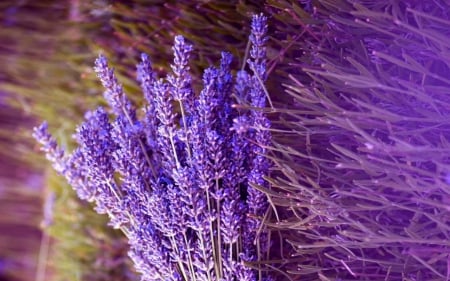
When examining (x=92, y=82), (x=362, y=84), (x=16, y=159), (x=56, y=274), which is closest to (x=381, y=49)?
(x=362, y=84)

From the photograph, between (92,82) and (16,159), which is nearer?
(92,82)

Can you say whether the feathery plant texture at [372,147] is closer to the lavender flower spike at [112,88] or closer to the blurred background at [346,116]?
the blurred background at [346,116]

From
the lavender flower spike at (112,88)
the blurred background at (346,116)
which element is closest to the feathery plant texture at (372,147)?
the blurred background at (346,116)

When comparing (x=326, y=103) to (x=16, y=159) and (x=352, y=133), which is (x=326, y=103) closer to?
(x=352, y=133)

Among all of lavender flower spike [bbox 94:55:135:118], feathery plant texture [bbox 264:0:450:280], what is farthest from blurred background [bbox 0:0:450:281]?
lavender flower spike [bbox 94:55:135:118]

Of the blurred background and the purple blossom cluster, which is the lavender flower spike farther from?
the blurred background

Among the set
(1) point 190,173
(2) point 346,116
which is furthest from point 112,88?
(2) point 346,116
